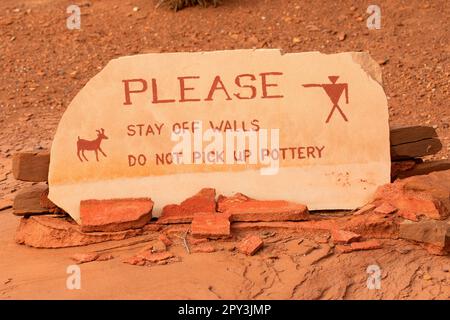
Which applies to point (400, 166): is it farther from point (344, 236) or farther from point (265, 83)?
point (265, 83)

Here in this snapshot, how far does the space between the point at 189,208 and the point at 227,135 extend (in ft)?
1.62

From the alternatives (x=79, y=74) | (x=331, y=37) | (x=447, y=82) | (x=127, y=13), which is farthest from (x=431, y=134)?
(x=127, y=13)

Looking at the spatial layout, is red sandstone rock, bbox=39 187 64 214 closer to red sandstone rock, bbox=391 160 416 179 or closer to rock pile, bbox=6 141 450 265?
rock pile, bbox=6 141 450 265

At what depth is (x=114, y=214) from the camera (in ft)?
14.6

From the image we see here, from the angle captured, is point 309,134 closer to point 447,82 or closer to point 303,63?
point 303,63

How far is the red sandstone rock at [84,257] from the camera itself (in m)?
4.18

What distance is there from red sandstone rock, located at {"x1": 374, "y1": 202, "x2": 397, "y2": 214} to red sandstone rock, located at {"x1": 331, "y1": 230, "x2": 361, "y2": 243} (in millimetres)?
245

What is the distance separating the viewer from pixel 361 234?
4.32 metres

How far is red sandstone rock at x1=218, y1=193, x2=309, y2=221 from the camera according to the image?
441cm

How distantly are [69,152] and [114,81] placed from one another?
51cm

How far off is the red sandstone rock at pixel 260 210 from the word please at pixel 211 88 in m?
0.62

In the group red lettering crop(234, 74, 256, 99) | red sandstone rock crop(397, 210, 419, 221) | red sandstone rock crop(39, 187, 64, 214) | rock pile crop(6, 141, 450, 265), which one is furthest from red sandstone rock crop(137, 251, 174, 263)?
red sandstone rock crop(397, 210, 419, 221)

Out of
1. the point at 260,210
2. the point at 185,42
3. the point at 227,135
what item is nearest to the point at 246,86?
the point at 227,135

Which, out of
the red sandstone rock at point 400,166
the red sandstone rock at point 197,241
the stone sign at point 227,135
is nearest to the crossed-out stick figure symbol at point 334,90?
the stone sign at point 227,135
